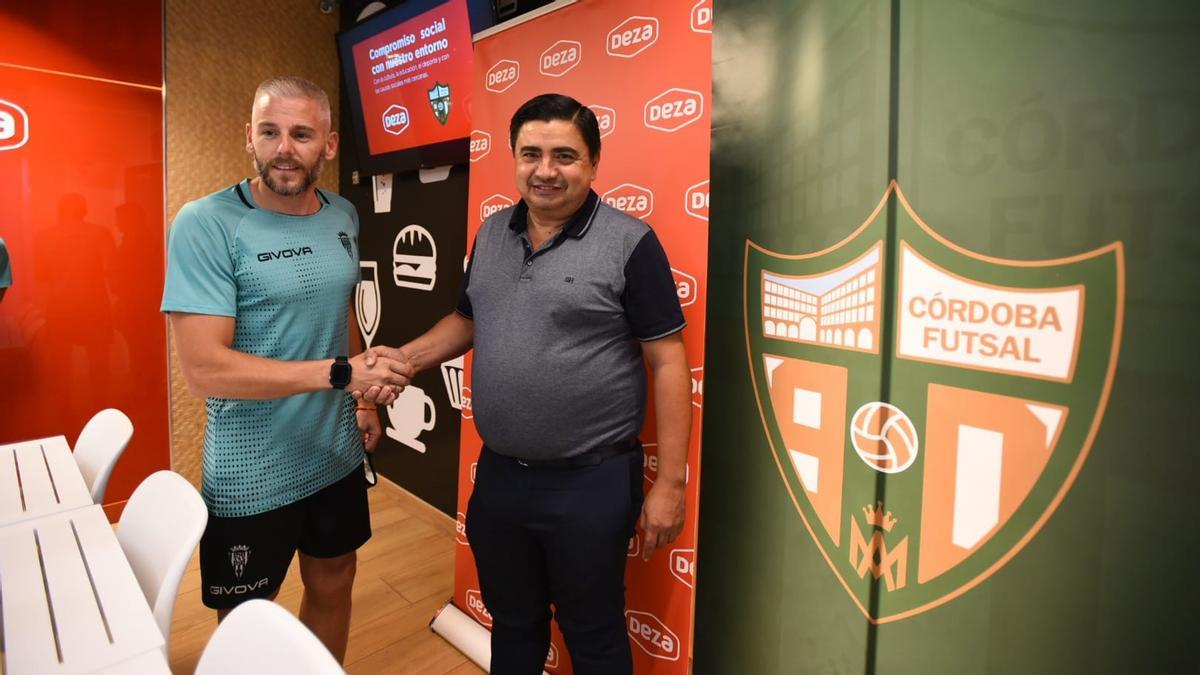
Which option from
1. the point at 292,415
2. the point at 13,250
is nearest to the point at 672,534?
the point at 292,415

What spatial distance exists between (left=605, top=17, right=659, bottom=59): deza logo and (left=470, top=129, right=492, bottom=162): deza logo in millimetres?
599

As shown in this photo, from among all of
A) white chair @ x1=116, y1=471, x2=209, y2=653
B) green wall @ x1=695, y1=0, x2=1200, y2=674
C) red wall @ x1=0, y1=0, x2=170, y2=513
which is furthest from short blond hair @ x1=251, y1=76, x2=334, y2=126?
red wall @ x1=0, y1=0, x2=170, y2=513

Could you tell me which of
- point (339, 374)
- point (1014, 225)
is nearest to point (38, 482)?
point (339, 374)

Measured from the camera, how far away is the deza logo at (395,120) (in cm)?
311

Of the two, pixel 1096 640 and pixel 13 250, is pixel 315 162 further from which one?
pixel 13 250

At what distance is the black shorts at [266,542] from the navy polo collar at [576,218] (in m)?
0.90

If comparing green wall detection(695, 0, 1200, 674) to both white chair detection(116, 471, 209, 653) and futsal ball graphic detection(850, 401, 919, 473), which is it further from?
white chair detection(116, 471, 209, 653)

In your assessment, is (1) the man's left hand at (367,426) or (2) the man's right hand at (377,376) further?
(1) the man's left hand at (367,426)

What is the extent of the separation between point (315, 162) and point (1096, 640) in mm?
2032

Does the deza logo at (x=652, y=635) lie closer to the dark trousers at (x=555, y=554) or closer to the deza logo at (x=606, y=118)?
the dark trousers at (x=555, y=554)

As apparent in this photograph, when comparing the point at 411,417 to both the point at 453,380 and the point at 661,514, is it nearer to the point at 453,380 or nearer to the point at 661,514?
the point at 453,380

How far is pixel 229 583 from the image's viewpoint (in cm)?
158

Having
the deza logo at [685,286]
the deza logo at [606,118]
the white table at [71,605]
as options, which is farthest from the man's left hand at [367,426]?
the deza logo at [606,118]

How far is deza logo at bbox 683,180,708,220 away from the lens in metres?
1.64
